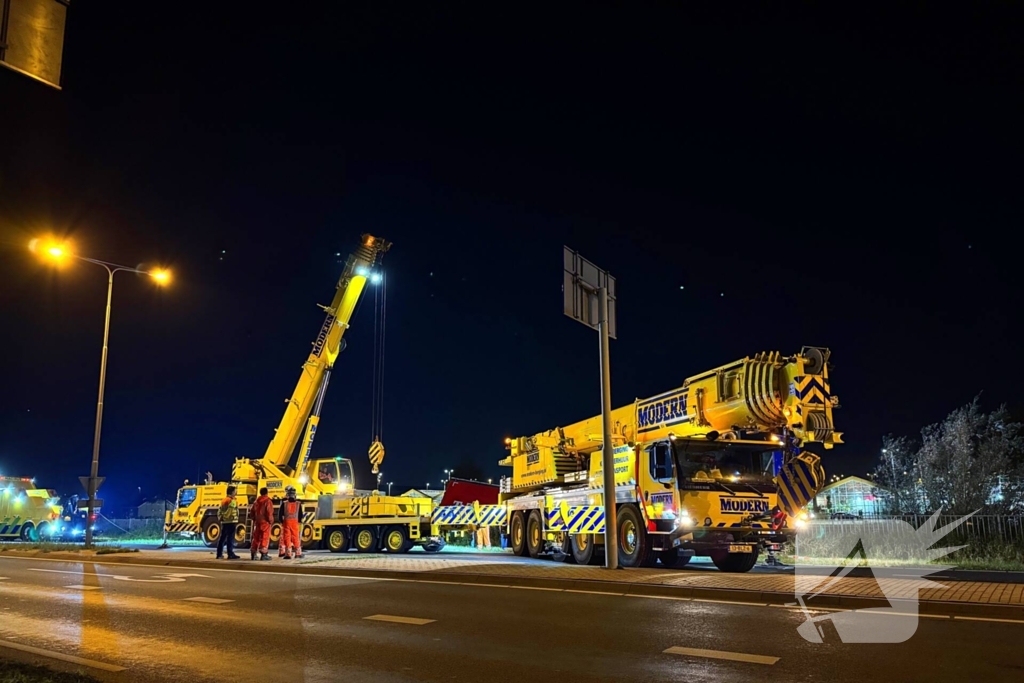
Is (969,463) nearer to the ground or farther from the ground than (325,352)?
nearer to the ground

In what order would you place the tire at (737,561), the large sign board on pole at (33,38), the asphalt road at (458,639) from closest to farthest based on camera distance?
the large sign board on pole at (33,38), the asphalt road at (458,639), the tire at (737,561)

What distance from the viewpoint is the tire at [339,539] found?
23906 mm

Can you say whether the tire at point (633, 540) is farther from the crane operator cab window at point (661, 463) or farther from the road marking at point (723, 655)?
the road marking at point (723, 655)

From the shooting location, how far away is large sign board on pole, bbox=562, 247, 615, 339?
14.7m

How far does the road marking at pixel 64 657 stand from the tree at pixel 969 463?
67.7 ft

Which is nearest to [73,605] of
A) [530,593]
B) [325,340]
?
[530,593]

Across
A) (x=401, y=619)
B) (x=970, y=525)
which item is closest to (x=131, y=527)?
(x=401, y=619)

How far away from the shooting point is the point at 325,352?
2809 centimetres

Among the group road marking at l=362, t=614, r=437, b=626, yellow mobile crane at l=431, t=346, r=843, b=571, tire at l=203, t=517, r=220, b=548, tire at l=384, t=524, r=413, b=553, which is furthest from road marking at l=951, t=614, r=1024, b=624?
tire at l=203, t=517, r=220, b=548

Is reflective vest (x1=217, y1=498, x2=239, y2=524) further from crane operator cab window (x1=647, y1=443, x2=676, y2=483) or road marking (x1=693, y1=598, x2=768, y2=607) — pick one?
road marking (x1=693, y1=598, x2=768, y2=607)

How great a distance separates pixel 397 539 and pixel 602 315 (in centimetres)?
1133

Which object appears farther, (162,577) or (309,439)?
(309,439)

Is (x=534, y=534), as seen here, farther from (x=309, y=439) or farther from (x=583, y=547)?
(x=309, y=439)

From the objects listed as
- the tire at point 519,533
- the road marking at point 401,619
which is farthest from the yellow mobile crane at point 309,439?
the road marking at point 401,619
